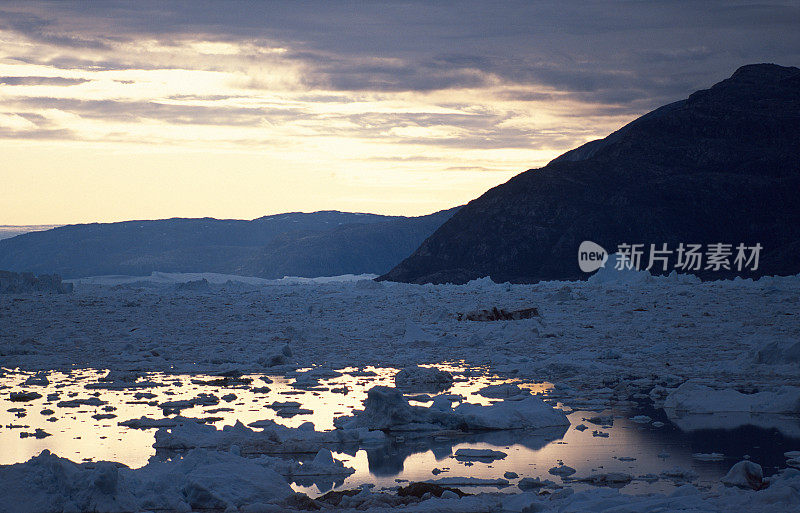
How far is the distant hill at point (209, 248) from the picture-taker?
446 ft

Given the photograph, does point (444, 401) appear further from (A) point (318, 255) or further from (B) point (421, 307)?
(A) point (318, 255)

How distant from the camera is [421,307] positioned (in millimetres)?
21234

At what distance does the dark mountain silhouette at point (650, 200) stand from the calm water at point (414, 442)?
4535cm

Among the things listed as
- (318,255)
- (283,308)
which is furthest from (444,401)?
(318,255)

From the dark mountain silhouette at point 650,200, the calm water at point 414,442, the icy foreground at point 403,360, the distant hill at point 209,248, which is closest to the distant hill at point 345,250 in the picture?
the distant hill at point 209,248

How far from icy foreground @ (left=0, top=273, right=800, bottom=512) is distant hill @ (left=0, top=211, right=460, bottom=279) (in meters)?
106

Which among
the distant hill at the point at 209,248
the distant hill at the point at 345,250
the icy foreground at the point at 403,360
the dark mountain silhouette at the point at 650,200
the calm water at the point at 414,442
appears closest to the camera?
the icy foreground at the point at 403,360

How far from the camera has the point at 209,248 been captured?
17188 centimetres

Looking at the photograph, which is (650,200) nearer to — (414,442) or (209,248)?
(414,442)

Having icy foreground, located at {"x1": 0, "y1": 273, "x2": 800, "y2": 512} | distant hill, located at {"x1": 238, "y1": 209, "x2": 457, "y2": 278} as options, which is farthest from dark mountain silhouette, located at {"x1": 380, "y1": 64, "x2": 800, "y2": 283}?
distant hill, located at {"x1": 238, "y1": 209, "x2": 457, "y2": 278}

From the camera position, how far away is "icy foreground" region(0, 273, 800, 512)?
5.30 meters

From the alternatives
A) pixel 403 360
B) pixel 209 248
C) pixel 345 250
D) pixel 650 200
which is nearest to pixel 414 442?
pixel 403 360

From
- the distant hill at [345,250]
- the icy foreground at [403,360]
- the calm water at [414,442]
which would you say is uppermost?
the distant hill at [345,250]

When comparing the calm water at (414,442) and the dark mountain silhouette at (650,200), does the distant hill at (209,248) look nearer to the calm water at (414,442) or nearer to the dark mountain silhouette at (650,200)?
the dark mountain silhouette at (650,200)
